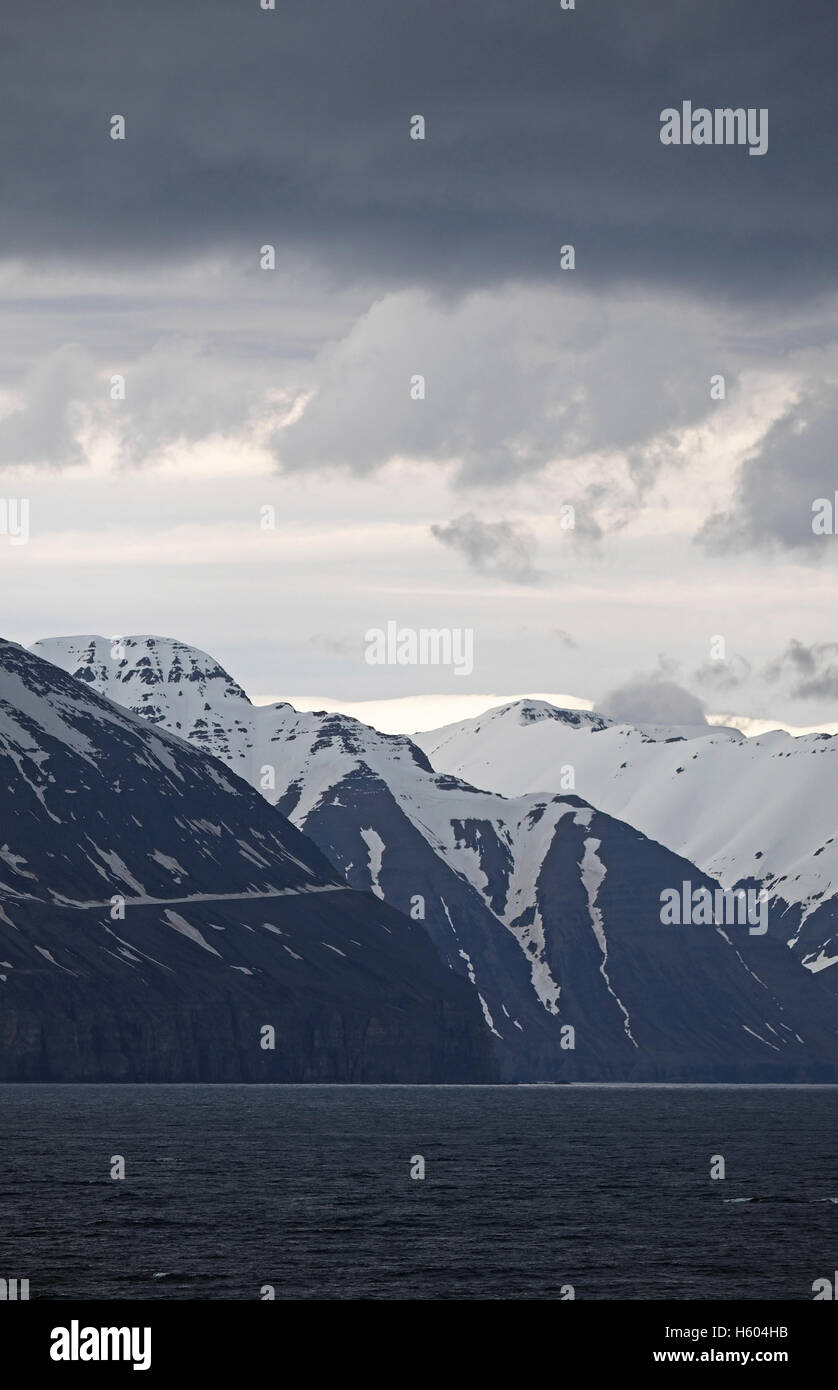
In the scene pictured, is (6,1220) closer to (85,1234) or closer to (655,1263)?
(85,1234)

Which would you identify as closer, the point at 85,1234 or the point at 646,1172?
the point at 85,1234

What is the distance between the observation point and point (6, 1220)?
13250 cm
